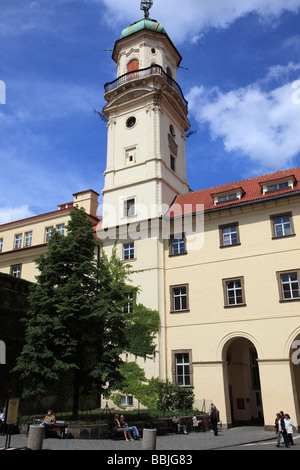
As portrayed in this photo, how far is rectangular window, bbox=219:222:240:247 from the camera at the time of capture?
26.8m

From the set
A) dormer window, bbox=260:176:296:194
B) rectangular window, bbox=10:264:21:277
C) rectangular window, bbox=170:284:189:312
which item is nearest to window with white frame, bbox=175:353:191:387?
rectangular window, bbox=170:284:189:312

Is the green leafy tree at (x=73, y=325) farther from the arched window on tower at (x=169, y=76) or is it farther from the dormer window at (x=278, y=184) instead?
the arched window on tower at (x=169, y=76)

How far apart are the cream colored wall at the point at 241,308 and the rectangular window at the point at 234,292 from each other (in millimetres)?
296

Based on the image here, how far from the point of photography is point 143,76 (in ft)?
114

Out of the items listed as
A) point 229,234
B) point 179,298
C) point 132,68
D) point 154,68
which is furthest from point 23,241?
point 229,234

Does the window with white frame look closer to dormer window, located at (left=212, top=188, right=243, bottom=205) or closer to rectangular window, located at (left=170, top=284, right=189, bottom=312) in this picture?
rectangular window, located at (left=170, top=284, right=189, bottom=312)

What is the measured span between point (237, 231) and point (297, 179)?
5227mm

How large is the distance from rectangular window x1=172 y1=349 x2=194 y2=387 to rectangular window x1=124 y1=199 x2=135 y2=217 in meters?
10.8

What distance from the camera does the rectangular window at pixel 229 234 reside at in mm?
26781

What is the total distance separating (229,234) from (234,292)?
3.82 meters

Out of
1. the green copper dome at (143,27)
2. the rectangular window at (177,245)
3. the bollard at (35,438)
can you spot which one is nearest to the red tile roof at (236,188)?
the rectangular window at (177,245)

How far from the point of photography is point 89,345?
19938 mm

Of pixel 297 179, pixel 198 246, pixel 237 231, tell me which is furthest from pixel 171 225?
pixel 297 179

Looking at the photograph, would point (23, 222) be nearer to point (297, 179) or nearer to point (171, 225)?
point (171, 225)
